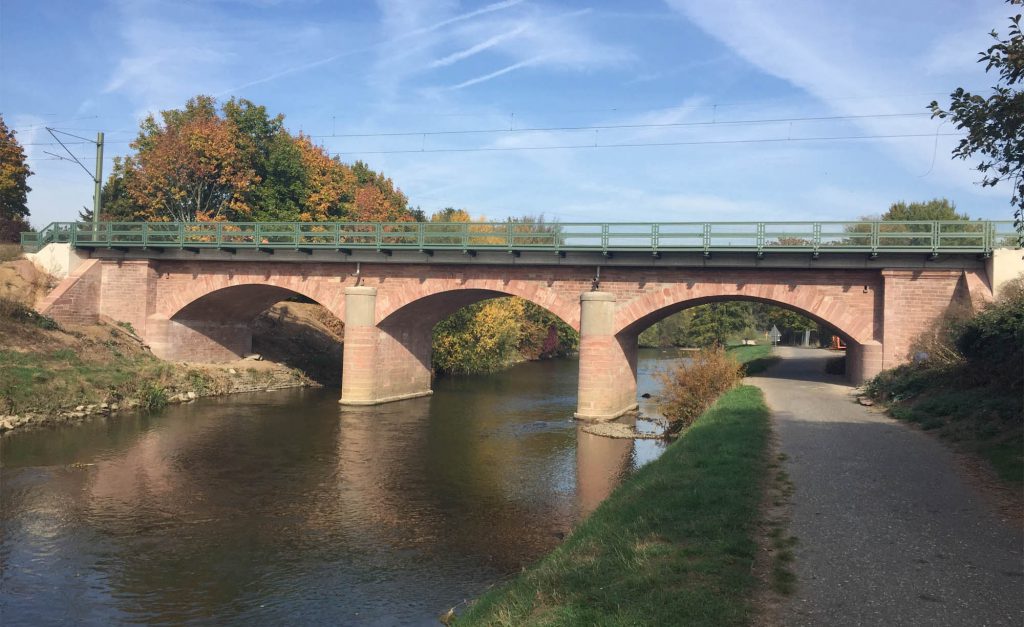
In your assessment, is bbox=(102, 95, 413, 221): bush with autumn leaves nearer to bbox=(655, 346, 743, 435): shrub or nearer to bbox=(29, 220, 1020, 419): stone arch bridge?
bbox=(29, 220, 1020, 419): stone arch bridge

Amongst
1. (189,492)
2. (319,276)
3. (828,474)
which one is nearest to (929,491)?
(828,474)

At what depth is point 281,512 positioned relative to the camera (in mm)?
15453

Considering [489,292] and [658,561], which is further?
[489,292]

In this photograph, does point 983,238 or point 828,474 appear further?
point 983,238

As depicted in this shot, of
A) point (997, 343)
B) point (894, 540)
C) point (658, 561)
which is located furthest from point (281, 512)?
point (997, 343)

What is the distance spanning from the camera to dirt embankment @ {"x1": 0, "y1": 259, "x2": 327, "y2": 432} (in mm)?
24891

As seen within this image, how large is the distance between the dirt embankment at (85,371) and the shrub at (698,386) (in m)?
19.9

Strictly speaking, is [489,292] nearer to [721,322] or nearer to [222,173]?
[222,173]

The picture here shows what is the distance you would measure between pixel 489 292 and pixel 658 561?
24.1 m

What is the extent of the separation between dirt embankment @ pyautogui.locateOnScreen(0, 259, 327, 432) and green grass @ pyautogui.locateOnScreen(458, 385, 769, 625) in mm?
21058

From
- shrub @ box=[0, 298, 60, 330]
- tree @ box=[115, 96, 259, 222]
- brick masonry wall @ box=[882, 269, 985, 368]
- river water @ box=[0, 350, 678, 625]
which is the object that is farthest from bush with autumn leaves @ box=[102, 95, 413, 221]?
brick masonry wall @ box=[882, 269, 985, 368]

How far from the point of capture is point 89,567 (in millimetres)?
12047

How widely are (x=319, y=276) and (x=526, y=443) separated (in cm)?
1358

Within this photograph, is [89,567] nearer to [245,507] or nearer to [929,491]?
[245,507]
